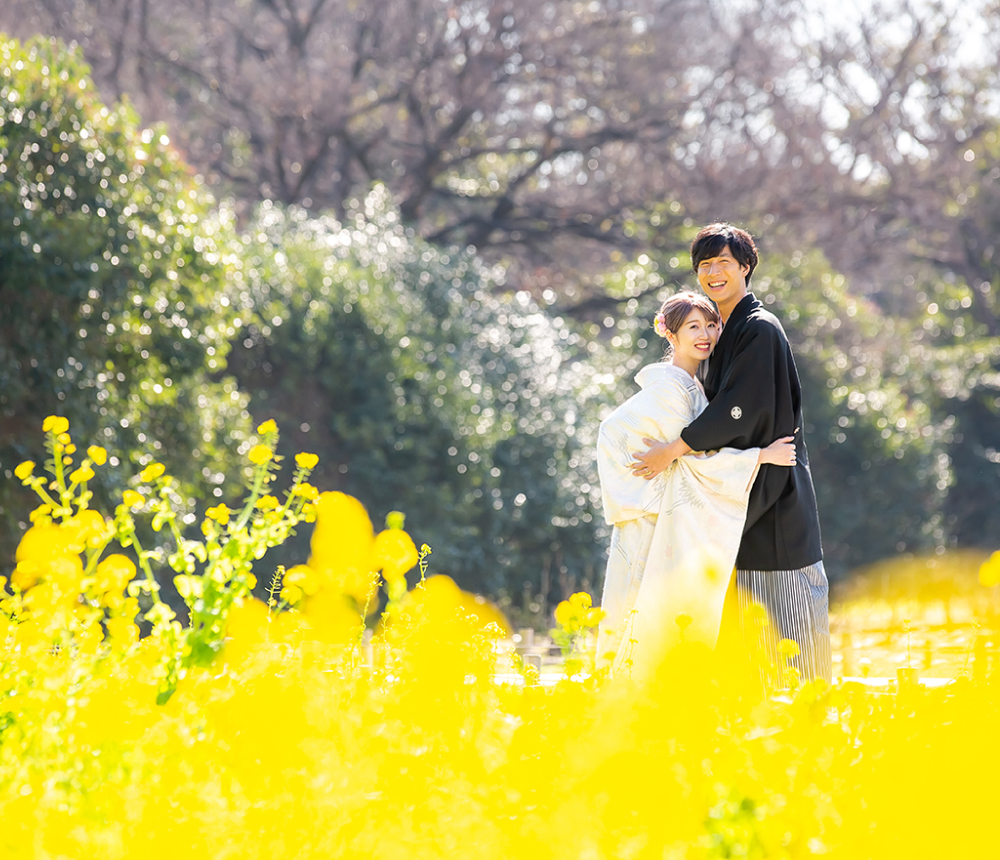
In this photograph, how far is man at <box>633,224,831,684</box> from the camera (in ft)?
10.7

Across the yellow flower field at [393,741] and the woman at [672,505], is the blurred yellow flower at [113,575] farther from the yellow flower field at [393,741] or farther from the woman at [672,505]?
the woman at [672,505]

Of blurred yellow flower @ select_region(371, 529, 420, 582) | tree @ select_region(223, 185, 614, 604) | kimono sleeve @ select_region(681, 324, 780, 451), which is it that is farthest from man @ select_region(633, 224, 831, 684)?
tree @ select_region(223, 185, 614, 604)

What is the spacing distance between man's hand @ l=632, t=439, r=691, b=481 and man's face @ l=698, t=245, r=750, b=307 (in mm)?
451

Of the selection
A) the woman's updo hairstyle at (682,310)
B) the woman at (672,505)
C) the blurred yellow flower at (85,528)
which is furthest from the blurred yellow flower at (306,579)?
the woman's updo hairstyle at (682,310)

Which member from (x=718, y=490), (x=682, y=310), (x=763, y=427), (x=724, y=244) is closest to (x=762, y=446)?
(x=763, y=427)

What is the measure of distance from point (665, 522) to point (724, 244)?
2.64ft

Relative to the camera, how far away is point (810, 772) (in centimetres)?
197

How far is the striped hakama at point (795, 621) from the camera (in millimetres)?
3271

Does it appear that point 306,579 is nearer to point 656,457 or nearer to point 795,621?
point 656,457

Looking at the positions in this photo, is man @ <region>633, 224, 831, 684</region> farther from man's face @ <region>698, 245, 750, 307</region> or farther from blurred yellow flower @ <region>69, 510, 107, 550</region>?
blurred yellow flower @ <region>69, 510, 107, 550</region>

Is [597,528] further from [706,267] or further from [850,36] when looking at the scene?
[850,36]

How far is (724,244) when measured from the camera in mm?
3385

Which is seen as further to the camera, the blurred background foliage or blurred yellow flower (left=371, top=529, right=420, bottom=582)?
the blurred background foliage

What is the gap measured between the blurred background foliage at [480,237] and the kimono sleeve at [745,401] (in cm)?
430
